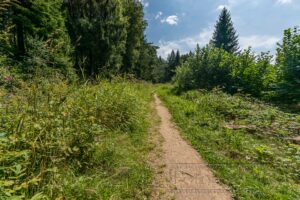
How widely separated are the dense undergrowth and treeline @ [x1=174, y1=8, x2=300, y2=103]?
10.2 meters

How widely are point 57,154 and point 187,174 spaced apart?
237cm

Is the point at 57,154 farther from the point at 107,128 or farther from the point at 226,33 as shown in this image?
the point at 226,33

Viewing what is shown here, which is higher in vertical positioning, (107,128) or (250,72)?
(250,72)

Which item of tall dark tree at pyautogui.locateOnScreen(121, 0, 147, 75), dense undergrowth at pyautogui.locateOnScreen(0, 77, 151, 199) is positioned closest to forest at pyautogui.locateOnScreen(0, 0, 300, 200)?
dense undergrowth at pyautogui.locateOnScreen(0, 77, 151, 199)

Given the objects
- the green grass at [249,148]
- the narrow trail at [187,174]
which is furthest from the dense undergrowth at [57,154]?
the green grass at [249,148]

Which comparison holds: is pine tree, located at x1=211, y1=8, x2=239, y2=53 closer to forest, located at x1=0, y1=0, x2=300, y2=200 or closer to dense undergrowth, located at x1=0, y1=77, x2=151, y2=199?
forest, located at x1=0, y1=0, x2=300, y2=200

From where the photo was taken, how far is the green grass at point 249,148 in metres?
3.56

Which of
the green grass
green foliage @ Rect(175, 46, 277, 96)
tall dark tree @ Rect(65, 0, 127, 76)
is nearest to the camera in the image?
the green grass

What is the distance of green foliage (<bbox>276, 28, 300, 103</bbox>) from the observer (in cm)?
1119

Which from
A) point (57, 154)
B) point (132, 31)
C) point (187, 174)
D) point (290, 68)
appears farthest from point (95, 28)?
point (57, 154)

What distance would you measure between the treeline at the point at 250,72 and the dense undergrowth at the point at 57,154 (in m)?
10.2

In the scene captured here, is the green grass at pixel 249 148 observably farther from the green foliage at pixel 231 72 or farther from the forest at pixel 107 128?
the green foliage at pixel 231 72

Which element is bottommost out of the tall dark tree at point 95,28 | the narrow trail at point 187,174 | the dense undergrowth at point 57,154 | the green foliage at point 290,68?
the narrow trail at point 187,174

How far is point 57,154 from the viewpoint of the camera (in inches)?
111
